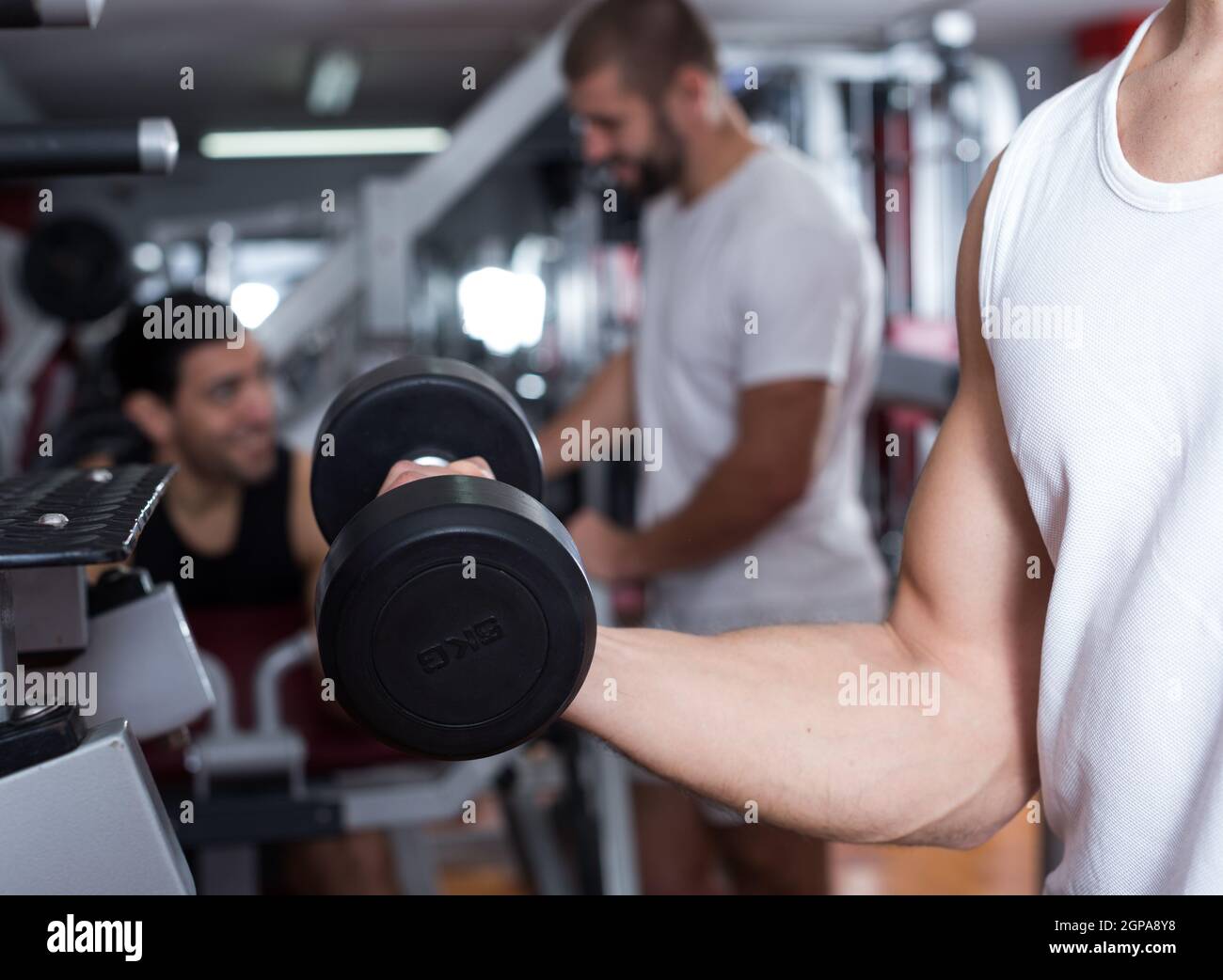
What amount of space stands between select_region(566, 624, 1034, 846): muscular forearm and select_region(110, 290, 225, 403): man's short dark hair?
1712 mm

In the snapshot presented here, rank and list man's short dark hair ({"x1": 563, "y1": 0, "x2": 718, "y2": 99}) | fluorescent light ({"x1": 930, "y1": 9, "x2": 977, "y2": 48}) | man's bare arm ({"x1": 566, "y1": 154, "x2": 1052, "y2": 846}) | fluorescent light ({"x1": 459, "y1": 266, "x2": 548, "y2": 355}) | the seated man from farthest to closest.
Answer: fluorescent light ({"x1": 459, "y1": 266, "x2": 548, "y2": 355}) → fluorescent light ({"x1": 930, "y1": 9, "x2": 977, "y2": 48}) → the seated man → man's short dark hair ({"x1": 563, "y1": 0, "x2": 718, "y2": 99}) → man's bare arm ({"x1": 566, "y1": 154, "x2": 1052, "y2": 846})

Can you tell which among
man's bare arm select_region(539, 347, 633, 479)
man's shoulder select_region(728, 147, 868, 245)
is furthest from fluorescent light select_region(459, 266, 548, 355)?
man's shoulder select_region(728, 147, 868, 245)

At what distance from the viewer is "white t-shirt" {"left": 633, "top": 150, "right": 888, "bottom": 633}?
1683 millimetres

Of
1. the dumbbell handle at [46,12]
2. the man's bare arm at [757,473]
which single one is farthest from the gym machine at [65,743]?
the man's bare arm at [757,473]

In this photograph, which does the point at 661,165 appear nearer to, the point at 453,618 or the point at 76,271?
the point at 453,618

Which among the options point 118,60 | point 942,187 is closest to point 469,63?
point 118,60

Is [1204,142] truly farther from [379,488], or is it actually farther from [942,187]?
[942,187]

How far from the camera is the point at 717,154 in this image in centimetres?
183

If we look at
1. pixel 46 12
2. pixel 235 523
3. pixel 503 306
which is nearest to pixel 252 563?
pixel 235 523

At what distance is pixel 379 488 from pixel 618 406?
134 centimetres

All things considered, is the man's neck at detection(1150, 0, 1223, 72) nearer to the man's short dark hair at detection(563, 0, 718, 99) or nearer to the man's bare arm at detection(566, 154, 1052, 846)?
the man's bare arm at detection(566, 154, 1052, 846)

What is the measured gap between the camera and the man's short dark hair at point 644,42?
5.91 feet

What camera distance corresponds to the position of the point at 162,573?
2025 millimetres

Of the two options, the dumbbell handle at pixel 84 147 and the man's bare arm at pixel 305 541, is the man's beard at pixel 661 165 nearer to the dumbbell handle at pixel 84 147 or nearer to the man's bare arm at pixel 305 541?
the man's bare arm at pixel 305 541
